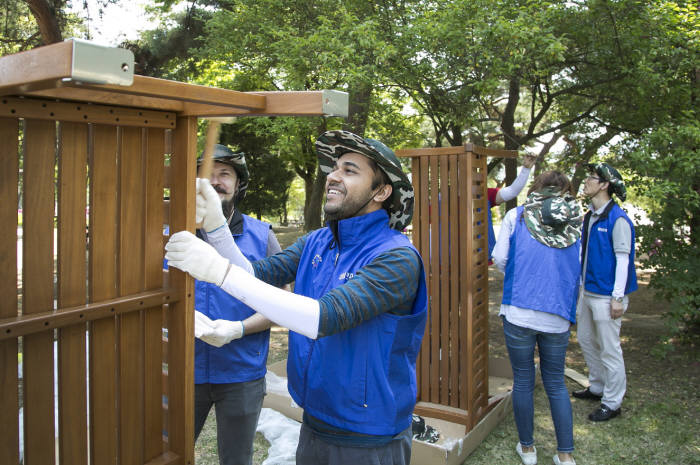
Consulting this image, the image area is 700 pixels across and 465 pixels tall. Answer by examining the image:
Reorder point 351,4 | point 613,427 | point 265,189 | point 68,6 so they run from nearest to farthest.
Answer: point 613,427 < point 351,4 < point 68,6 < point 265,189

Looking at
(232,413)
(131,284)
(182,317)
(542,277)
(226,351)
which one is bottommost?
(232,413)

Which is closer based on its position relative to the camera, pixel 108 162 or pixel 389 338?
pixel 108 162

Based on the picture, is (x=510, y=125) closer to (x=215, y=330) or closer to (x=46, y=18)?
(x=46, y=18)

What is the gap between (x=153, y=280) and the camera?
1.57 metres

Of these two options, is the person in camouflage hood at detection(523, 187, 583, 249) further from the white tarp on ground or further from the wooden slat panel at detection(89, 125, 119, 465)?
the wooden slat panel at detection(89, 125, 119, 465)

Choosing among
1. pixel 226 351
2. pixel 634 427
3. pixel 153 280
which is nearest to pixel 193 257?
pixel 153 280

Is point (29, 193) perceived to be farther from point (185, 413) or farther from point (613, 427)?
point (613, 427)

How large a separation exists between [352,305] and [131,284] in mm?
638

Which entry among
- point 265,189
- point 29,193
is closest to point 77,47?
point 29,193

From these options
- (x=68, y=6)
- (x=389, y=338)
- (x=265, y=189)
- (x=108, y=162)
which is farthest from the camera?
(x=265, y=189)

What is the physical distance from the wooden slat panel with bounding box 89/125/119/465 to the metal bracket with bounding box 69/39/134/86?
45cm

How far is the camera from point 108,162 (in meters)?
1.42

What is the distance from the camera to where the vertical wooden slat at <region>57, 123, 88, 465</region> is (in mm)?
1346

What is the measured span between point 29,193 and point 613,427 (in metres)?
4.24
